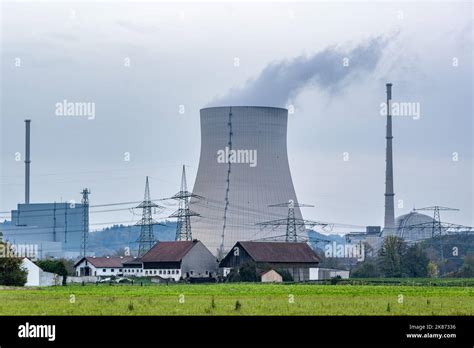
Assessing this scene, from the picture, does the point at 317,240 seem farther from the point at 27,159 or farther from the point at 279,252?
the point at 27,159

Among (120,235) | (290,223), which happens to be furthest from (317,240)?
(120,235)

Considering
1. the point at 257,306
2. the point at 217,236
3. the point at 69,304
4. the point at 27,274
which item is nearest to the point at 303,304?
the point at 257,306

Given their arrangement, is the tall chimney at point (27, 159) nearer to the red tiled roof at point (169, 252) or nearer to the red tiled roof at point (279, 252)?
the red tiled roof at point (169, 252)

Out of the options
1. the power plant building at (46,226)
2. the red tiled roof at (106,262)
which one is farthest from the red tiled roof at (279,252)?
the power plant building at (46,226)

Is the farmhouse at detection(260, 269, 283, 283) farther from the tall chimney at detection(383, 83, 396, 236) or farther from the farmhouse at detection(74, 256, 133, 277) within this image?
the tall chimney at detection(383, 83, 396, 236)

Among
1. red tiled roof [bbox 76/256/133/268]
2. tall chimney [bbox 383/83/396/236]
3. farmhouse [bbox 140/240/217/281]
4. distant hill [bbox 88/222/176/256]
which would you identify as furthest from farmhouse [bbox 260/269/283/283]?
distant hill [bbox 88/222/176/256]
